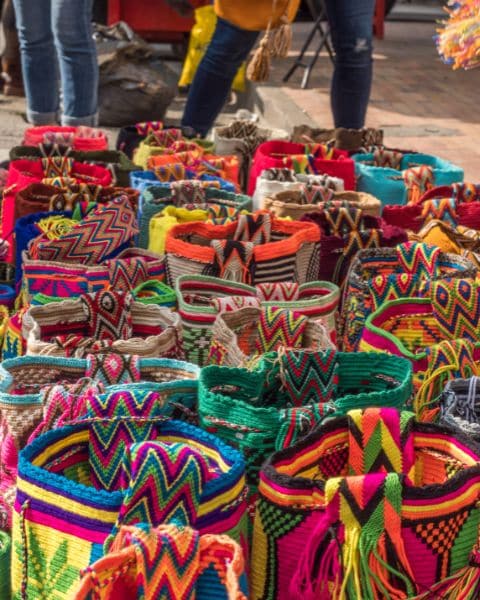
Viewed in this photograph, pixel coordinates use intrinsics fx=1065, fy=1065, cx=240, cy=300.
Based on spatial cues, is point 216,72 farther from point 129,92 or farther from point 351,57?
point 129,92

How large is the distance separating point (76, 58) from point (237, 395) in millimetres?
2704

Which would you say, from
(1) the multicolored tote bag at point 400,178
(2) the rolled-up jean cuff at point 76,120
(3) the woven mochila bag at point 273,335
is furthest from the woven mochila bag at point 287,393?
(2) the rolled-up jean cuff at point 76,120

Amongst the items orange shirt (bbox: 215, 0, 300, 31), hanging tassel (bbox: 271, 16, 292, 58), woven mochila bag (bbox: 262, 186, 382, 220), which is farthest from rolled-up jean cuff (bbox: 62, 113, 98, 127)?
woven mochila bag (bbox: 262, 186, 382, 220)

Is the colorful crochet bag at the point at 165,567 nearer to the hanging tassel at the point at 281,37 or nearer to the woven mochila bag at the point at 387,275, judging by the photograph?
the woven mochila bag at the point at 387,275

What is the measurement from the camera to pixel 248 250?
240 centimetres

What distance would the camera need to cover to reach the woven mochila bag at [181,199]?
289 centimetres

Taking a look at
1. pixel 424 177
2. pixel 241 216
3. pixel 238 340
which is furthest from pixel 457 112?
pixel 238 340

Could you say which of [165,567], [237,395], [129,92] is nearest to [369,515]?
[165,567]

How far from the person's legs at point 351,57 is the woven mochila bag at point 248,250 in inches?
65.1

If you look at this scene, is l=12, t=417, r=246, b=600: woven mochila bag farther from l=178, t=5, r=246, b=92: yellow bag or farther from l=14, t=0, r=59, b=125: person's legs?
l=178, t=5, r=246, b=92: yellow bag

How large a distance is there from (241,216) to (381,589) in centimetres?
134

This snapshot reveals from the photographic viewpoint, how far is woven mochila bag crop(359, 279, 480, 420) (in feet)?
6.31

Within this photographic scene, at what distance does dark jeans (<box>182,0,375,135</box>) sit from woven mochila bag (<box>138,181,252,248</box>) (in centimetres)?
129

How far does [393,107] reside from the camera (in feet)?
24.3
